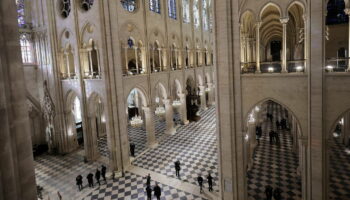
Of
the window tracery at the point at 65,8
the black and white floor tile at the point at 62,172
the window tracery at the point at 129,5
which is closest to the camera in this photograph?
the black and white floor tile at the point at 62,172

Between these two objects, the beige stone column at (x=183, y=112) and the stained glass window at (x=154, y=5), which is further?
the beige stone column at (x=183, y=112)

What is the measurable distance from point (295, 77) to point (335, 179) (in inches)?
291

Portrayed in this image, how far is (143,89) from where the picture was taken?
17250 millimetres

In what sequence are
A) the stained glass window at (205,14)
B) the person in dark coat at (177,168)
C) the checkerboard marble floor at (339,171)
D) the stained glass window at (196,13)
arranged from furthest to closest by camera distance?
1. the stained glass window at (205,14)
2. the stained glass window at (196,13)
3. the person in dark coat at (177,168)
4. the checkerboard marble floor at (339,171)

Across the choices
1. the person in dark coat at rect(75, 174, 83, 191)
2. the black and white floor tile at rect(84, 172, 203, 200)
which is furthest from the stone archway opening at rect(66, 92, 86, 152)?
the black and white floor tile at rect(84, 172, 203, 200)

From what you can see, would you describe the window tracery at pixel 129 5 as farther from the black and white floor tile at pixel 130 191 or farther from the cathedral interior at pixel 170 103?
the black and white floor tile at pixel 130 191

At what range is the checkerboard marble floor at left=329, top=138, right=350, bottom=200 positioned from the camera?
35.1 feet

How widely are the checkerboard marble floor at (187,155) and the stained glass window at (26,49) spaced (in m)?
12.8

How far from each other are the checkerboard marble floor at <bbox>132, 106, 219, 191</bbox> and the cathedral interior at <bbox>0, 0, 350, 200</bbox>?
0.39ft

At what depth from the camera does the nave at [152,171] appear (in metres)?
12.3

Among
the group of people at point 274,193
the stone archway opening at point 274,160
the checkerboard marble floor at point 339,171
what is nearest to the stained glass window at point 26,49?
the stone archway opening at point 274,160

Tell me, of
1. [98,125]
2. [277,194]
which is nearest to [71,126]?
[98,125]

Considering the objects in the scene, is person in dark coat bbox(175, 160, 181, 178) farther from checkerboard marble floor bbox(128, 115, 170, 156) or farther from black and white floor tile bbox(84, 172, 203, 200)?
checkerboard marble floor bbox(128, 115, 170, 156)

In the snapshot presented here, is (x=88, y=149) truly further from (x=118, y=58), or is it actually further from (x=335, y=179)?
(x=335, y=179)
